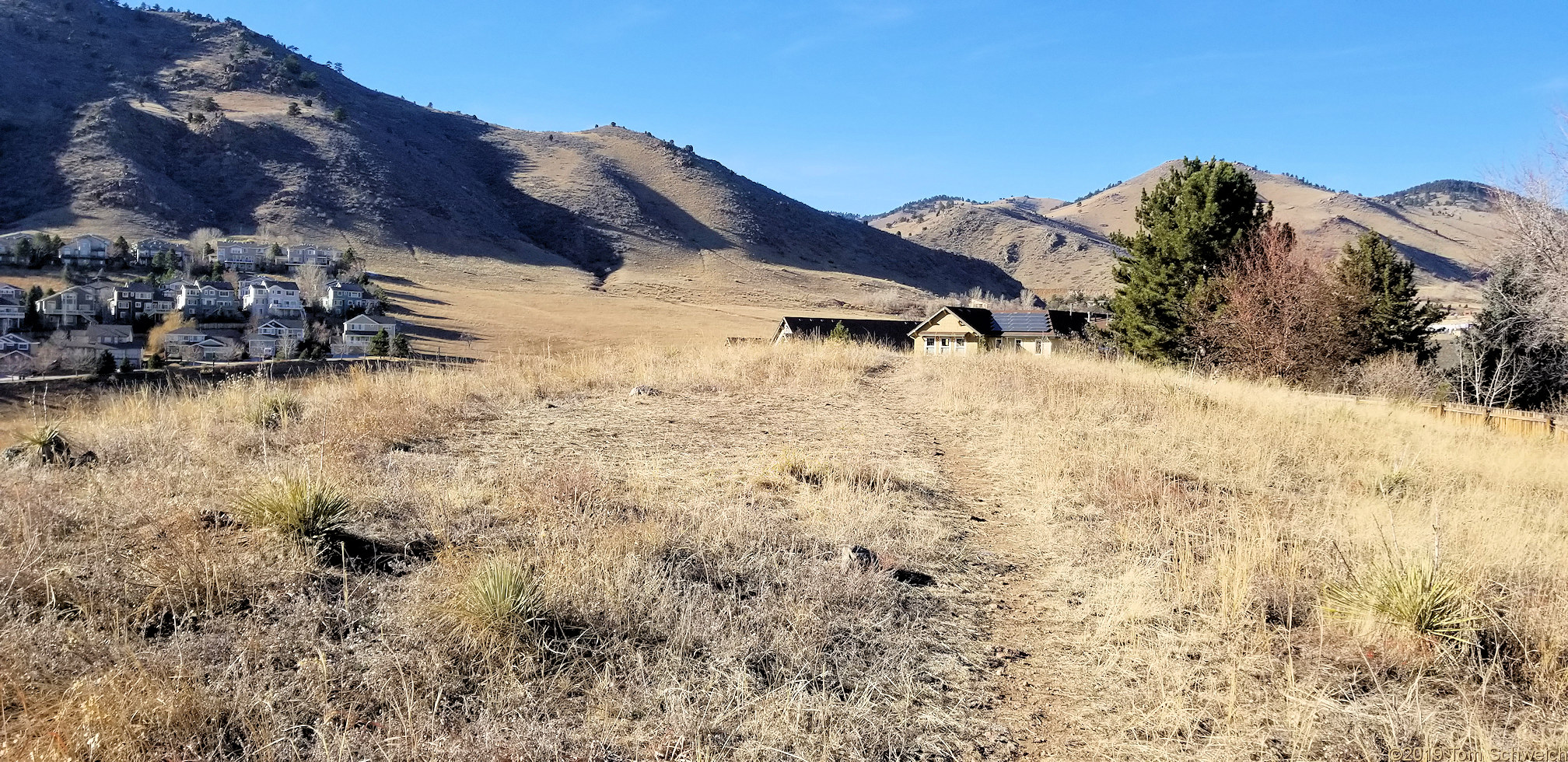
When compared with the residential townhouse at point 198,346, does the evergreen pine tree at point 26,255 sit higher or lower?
higher

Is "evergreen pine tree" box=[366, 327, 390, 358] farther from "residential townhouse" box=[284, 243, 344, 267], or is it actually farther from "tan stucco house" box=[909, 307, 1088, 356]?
"residential townhouse" box=[284, 243, 344, 267]

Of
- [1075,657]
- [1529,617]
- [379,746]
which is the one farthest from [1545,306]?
[379,746]

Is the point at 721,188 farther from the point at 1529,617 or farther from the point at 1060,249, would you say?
the point at 1529,617

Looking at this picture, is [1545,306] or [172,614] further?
[1545,306]

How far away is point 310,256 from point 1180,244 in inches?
3045

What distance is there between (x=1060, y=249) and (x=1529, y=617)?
17022 cm

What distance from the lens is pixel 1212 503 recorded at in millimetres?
6383

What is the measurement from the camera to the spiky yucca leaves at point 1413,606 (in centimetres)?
389

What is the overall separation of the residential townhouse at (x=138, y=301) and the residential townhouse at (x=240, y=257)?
1828 centimetres

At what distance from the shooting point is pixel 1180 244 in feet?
84.1

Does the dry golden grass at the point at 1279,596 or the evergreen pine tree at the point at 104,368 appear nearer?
the dry golden grass at the point at 1279,596

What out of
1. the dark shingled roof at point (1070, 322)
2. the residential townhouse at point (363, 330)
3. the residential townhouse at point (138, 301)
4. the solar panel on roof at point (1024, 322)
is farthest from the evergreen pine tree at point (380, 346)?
the dark shingled roof at point (1070, 322)

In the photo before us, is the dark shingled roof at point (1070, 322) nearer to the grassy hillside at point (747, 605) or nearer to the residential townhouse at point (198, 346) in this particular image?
the grassy hillside at point (747, 605)

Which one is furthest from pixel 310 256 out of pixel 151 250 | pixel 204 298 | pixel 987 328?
pixel 987 328
